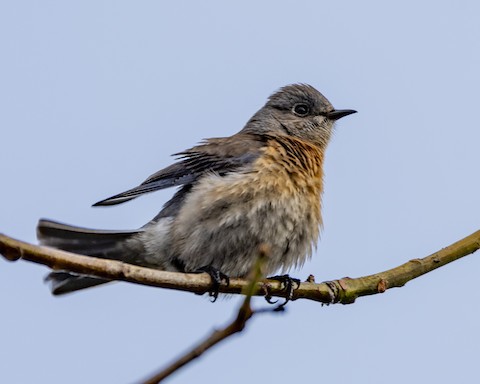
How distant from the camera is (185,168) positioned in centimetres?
788

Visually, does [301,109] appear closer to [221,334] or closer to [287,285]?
[287,285]

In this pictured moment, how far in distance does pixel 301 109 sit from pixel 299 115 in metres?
0.11

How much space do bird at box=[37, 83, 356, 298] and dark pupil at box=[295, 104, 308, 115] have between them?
2.95 feet

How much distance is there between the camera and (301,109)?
9141 mm

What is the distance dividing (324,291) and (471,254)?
43.6 inches

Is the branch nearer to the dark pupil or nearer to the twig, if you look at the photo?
the twig

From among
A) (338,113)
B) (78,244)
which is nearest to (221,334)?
(78,244)

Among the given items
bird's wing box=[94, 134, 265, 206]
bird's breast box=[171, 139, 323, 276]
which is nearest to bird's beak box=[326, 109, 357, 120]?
bird's wing box=[94, 134, 265, 206]

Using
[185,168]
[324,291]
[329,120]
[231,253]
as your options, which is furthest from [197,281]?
[329,120]

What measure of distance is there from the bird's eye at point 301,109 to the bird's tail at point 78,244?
8.57ft

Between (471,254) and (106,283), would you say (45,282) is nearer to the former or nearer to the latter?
(106,283)

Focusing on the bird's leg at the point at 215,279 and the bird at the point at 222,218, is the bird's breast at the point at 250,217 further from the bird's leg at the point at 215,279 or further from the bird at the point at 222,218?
the bird's leg at the point at 215,279

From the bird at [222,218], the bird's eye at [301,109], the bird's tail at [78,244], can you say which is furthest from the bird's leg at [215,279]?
the bird's eye at [301,109]

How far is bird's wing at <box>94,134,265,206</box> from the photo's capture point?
766 cm
